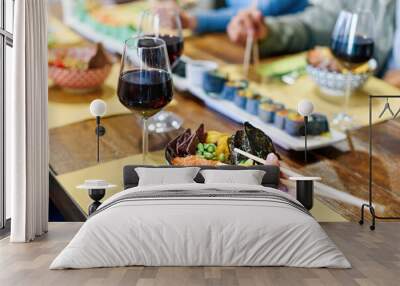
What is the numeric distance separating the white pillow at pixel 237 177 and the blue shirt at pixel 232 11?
85.6 inches

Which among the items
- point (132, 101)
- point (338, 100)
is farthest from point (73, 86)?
point (338, 100)

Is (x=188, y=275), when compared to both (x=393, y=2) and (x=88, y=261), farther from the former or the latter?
(x=393, y=2)

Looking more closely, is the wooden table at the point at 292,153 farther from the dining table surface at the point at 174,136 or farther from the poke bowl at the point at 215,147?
the poke bowl at the point at 215,147

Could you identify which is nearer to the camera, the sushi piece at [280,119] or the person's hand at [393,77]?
the sushi piece at [280,119]

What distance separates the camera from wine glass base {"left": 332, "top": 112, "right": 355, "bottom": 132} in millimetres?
4972

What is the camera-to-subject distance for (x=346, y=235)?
439cm

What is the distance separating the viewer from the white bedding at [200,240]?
12.3ft

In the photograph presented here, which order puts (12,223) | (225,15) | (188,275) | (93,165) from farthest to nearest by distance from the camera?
(225,15) → (93,165) → (12,223) → (188,275)

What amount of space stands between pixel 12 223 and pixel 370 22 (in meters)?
2.06

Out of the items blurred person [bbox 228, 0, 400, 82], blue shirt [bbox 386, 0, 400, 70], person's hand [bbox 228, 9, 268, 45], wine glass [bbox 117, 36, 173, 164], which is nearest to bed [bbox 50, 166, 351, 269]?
wine glass [bbox 117, 36, 173, 164]

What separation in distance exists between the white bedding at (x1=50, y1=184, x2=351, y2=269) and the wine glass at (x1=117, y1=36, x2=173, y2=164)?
26.5 inches

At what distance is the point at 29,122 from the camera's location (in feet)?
14.0

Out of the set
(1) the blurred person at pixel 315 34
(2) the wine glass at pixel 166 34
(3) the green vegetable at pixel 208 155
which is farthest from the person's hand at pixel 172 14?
(3) the green vegetable at pixel 208 155

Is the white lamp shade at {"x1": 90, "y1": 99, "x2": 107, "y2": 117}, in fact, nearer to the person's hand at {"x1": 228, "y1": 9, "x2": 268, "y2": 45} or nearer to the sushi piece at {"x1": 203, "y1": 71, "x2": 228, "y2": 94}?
the sushi piece at {"x1": 203, "y1": 71, "x2": 228, "y2": 94}
